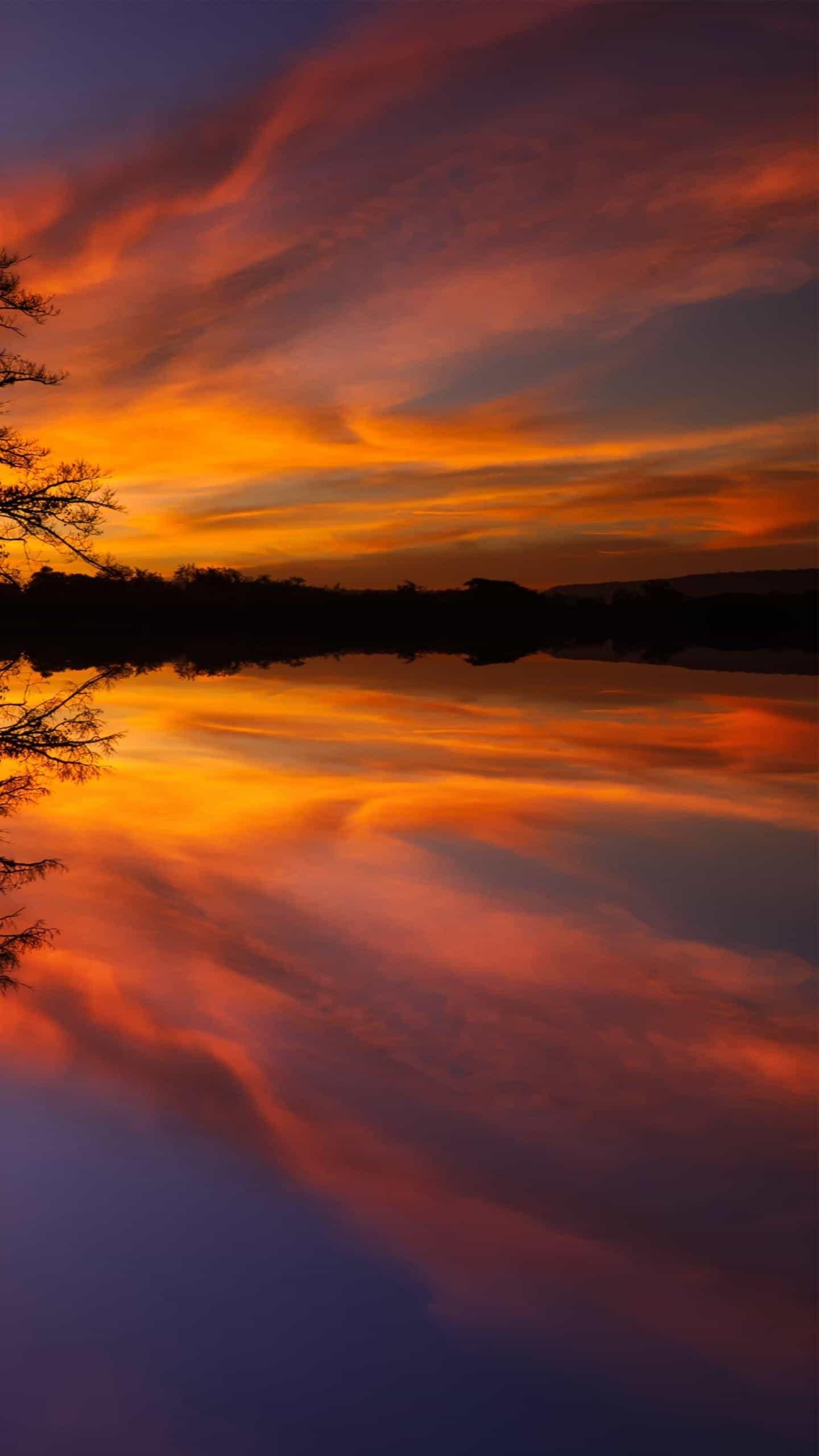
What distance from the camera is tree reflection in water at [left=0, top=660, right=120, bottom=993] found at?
18.1 ft

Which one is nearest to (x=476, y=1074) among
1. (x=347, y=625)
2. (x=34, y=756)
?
(x=34, y=756)

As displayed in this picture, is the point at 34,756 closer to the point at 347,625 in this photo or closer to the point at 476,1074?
the point at 476,1074

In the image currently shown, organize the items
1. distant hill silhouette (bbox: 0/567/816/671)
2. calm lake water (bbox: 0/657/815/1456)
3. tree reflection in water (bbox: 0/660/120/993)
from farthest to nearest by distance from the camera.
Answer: distant hill silhouette (bbox: 0/567/816/671) → tree reflection in water (bbox: 0/660/120/993) → calm lake water (bbox: 0/657/815/1456)

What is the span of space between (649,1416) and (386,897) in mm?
3920

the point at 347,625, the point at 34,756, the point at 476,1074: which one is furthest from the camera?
the point at 347,625

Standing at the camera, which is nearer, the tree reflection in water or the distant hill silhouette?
the tree reflection in water

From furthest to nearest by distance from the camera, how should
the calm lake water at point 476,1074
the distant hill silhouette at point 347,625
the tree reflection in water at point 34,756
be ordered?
the distant hill silhouette at point 347,625
the tree reflection in water at point 34,756
the calm lake water at point 476,1074

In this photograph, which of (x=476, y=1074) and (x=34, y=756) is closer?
(x=476, y=1074)

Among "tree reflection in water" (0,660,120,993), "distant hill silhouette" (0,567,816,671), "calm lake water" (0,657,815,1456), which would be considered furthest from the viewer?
"distant hill silhouette" (0,567,816,671)

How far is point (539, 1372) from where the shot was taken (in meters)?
2.46

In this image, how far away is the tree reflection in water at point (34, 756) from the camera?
552cm

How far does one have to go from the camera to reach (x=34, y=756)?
11.3m

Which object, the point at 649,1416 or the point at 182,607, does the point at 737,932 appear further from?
the point at 182,607

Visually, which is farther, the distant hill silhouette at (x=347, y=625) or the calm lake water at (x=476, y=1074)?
the distant hill silhouette at (x=347, y=625)
